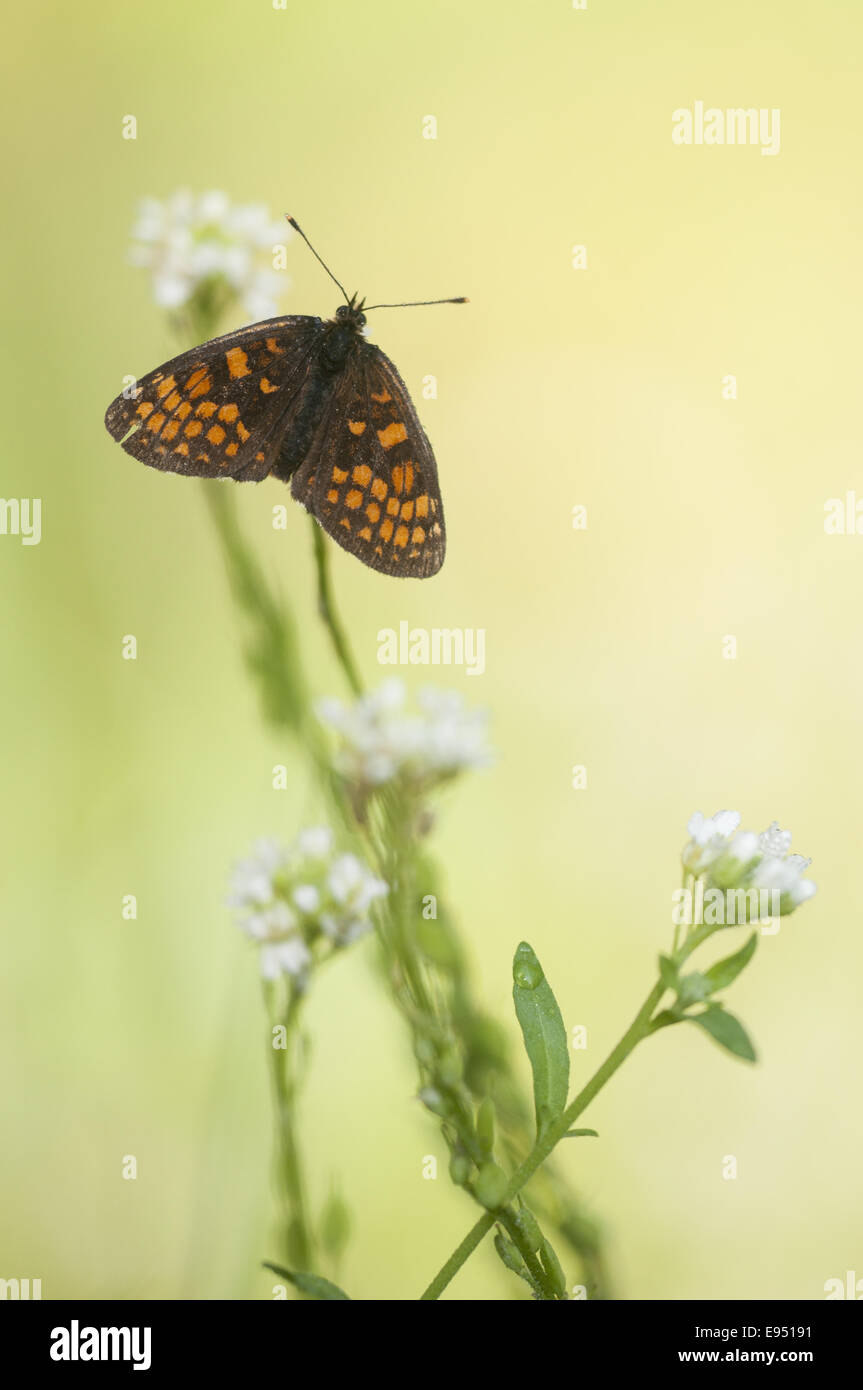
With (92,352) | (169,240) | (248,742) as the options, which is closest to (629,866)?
(248,742)

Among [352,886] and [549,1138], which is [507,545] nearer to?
[352,886]

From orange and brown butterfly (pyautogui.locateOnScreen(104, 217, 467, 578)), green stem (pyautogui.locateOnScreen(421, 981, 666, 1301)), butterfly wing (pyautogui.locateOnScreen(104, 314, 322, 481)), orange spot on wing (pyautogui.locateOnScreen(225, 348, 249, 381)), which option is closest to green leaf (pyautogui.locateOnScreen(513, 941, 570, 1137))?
green stem (pyautogui.locateOnScreen(421, 981, 666, 1301))

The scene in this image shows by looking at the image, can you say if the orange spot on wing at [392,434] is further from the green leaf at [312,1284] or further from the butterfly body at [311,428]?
the green leaf at [312,1284]

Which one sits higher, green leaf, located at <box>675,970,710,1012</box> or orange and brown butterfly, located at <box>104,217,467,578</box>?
orange and brown butterfly, located at <box>104,217,467,578</box>

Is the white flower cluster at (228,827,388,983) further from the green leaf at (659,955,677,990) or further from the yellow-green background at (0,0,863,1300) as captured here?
the yellow-green background at (0,0,863,1300)

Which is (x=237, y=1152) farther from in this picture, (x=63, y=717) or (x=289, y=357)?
(x=289, y=357)

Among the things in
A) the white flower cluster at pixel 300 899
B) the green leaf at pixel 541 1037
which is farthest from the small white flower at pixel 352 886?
the green leaf at pixel 541 1037

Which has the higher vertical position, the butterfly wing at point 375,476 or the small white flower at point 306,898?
the butterfly wing at point 375,476

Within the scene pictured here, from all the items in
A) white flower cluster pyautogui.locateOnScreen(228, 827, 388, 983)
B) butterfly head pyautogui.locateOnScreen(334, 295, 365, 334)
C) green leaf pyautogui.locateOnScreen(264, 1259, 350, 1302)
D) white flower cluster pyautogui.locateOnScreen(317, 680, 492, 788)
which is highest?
butterfly head pyautogui.locateOnScreen(334, 295, 365, 334)
